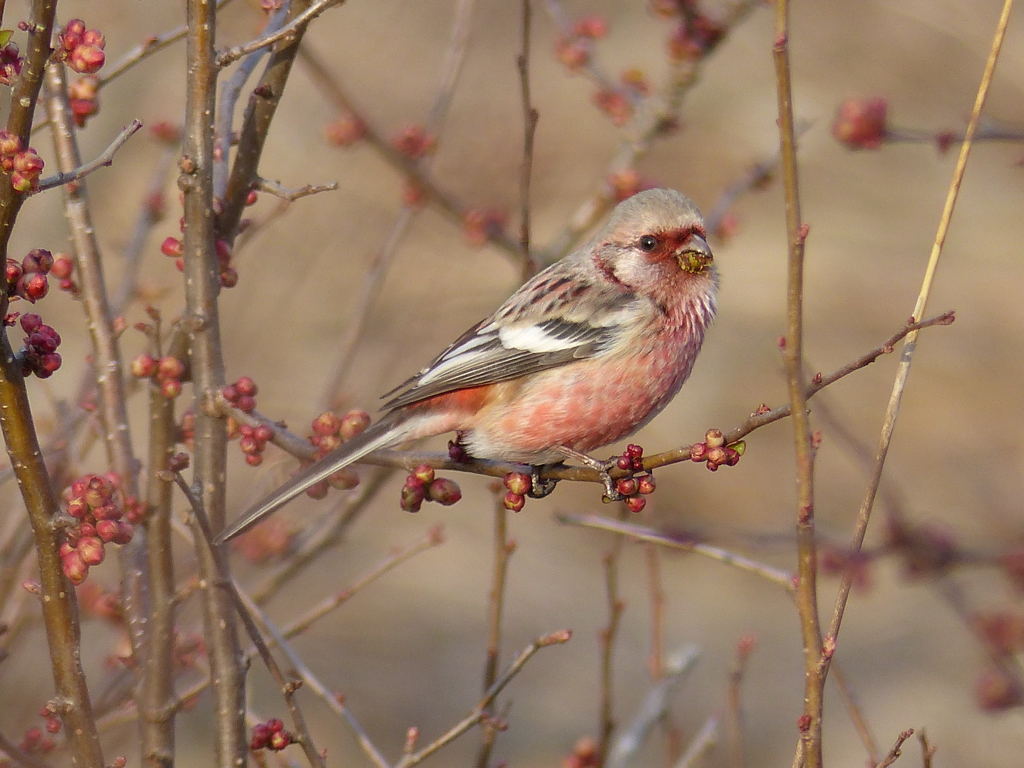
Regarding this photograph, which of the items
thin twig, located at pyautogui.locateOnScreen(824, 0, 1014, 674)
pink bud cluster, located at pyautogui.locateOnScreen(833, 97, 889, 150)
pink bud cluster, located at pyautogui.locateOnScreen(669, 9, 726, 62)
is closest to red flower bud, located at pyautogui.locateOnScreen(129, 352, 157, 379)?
thin twig, located at pyautogui.locateOnScreen(824, 0, 1014, 674)

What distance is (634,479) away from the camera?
3.06 m

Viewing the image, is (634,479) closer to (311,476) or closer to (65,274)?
(311,476)

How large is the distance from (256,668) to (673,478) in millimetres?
4669

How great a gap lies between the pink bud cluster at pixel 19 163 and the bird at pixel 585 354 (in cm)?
170

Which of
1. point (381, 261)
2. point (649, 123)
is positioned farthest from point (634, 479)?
point (649, 123)

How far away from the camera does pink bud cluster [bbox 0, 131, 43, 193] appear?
2254 millimetres

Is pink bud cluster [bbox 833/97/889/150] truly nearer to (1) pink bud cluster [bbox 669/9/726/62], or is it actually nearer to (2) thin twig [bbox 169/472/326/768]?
Result: (1) pink bud cluster [bbox 669/9/726/62]

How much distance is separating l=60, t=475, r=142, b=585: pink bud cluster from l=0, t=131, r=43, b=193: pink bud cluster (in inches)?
27.6

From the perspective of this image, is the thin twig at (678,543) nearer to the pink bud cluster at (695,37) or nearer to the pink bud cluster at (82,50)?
the pink bud cluster at (82,50)

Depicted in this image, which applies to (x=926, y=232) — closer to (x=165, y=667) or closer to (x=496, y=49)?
(x=496, y=49)

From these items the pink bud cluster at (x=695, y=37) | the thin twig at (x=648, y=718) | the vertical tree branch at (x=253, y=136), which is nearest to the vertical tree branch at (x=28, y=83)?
the vertical tree branch at (x=253, y=136)

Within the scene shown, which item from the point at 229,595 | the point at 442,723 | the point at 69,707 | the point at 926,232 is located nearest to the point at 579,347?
the point at 229,595

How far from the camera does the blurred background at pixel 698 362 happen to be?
8.48 m

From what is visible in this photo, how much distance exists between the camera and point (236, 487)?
957cm
